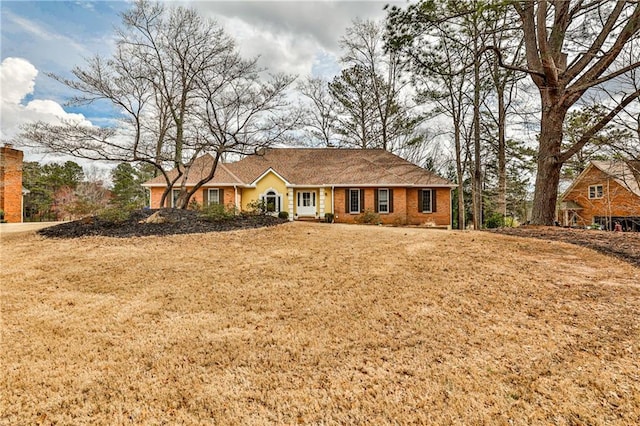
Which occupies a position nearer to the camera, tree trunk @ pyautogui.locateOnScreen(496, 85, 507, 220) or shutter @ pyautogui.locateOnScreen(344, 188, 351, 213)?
tree trunk @ pyautogui.locateOnScreen(496, 85, 507, 220)

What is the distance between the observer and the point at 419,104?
18.2 m

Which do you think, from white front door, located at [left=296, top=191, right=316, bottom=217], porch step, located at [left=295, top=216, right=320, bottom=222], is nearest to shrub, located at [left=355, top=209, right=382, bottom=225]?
porch step, located at [left=295, top=216, right=320, bottom=222]

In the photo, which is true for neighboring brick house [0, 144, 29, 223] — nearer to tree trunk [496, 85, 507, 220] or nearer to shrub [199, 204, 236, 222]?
shrub [199, 204, 236, 222]

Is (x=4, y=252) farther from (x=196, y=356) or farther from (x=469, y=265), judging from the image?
(x=469, y=265)

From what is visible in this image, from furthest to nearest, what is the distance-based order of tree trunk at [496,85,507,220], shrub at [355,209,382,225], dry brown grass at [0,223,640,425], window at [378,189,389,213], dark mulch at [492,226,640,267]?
1. window at [378,189,389,213]
2. shrub at [355,209,382,225]
3. tree trunk at [496,85,507,220]
4. dark mulch at [492,226,640,267]
5. dry brown grass at [0,223,640,425]

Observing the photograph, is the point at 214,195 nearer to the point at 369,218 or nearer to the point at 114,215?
the point at 114,215

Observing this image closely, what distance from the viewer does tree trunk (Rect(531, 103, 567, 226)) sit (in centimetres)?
1008

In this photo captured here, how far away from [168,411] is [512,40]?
58.6 feet

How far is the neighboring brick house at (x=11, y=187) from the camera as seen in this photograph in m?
20.2

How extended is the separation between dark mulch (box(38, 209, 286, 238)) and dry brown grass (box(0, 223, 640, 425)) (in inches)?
122

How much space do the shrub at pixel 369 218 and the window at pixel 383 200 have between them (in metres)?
0.96

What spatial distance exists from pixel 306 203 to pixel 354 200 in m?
3.12

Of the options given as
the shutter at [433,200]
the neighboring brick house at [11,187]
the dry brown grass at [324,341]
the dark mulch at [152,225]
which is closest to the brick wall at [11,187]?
the neighboring brick house at [11,187]

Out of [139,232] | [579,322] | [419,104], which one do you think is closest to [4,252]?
[139,232]
